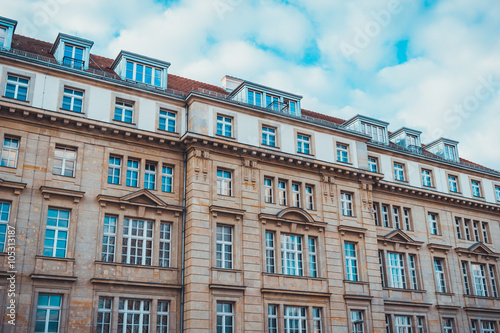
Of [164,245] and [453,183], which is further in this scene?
[453,183]

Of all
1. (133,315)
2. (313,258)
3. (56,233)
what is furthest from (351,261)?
(56,233)

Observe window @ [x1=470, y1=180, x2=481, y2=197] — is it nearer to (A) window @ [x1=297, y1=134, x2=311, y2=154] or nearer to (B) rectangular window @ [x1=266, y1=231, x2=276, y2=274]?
(A) window @ [x1=297, y1=134, x2=311, y2=154]

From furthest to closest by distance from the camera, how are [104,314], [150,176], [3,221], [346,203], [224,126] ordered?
[346,203]
[224,126]
[150,176]
[104,314]
[3,221]

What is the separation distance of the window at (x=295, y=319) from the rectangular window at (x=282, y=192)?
20.1ft

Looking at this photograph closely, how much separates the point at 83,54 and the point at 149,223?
10.6m

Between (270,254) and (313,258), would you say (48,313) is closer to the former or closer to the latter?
(270,254)

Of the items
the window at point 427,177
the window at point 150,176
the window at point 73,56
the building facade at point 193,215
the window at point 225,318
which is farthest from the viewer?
the window at point 427,177

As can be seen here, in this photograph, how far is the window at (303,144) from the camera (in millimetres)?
35250

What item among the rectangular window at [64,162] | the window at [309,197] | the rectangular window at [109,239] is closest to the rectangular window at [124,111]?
the rectangular window at [64,162]

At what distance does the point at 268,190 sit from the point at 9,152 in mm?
14288

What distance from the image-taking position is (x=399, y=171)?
4059 cm

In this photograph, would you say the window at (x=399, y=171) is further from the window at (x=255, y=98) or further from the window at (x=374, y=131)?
the window at (x=255, y=98)

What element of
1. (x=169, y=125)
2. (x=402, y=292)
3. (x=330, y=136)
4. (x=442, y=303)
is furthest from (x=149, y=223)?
(x=442, y=303)

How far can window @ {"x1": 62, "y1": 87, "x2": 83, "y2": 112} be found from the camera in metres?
29.6
